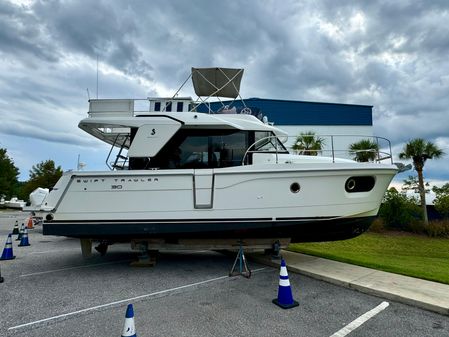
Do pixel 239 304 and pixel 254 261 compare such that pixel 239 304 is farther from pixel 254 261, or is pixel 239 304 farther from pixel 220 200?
pixel 254 261

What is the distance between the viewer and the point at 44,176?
37062 millimetres

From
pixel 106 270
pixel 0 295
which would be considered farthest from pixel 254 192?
pixel 0 295

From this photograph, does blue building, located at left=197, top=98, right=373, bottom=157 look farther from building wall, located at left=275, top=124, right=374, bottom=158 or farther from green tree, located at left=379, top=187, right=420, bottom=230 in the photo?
green tree, located at left=379, top=187, right=420, bottom=230

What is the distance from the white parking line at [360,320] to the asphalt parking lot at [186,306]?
15 mm

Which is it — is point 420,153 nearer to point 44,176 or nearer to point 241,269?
point 241,269

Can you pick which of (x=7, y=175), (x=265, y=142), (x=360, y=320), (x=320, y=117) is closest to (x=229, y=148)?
(x=265, y=142)

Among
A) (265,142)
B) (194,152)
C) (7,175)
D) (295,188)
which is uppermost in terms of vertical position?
(7,175)

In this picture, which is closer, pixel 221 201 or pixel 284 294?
pixel 284 294

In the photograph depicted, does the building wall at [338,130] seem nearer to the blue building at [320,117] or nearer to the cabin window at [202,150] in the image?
the blue building at [320,117]

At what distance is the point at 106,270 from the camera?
588cm

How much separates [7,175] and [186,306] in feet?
154

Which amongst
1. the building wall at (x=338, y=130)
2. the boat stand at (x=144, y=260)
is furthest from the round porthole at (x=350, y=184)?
the building wall at (x=338, y=130)

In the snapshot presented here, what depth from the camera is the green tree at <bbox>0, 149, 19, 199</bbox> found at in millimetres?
38500

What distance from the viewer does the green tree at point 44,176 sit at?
36406mm
